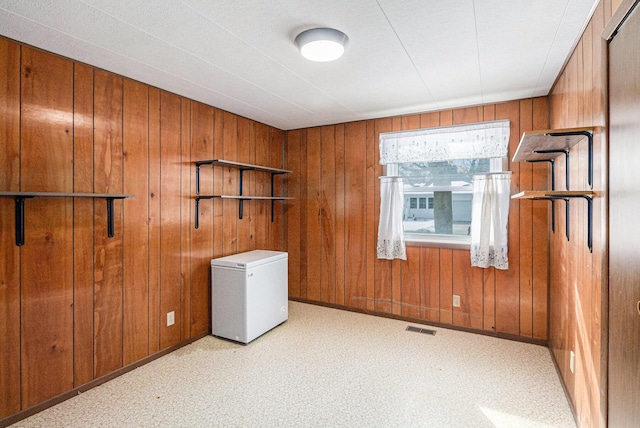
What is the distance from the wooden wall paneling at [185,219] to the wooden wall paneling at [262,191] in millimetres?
1023

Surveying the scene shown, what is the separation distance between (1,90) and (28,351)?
5.25 feet

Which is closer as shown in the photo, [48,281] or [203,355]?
[48,281]

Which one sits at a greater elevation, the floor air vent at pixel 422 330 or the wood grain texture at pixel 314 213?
the wood grain texture at pixel 314 213

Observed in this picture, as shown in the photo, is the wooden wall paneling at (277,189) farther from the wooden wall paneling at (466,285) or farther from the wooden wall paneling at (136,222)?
the wooden wall paneling at (466,285)

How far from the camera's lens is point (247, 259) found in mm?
Result: 3352

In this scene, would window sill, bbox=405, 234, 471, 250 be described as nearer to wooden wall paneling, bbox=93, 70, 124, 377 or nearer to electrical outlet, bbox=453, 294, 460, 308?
electrical outlet, bbox=453, 294, 460, 308

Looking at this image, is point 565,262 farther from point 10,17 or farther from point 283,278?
point 10,17

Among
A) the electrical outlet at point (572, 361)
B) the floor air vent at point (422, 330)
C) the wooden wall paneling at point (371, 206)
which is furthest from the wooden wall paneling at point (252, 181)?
the electrical outlet at point (572, 361)

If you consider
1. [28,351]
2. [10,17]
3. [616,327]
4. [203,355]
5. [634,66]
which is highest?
[10,17]

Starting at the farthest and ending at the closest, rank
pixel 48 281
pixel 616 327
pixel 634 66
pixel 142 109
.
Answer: pixel 142 109, pixel 48 281, pixel 616 327, pixel 634 66

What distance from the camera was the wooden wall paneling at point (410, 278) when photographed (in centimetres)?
367

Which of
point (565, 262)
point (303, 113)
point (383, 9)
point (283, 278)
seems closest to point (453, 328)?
point (565, 262)

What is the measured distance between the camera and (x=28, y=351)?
2094 mm

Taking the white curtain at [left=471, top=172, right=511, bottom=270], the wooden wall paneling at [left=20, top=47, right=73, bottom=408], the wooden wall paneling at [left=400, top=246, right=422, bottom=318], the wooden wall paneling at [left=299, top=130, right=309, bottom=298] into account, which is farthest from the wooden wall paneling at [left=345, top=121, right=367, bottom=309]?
the wooden wall paneling at [left=20, top=47, right=73, bottom=408]
